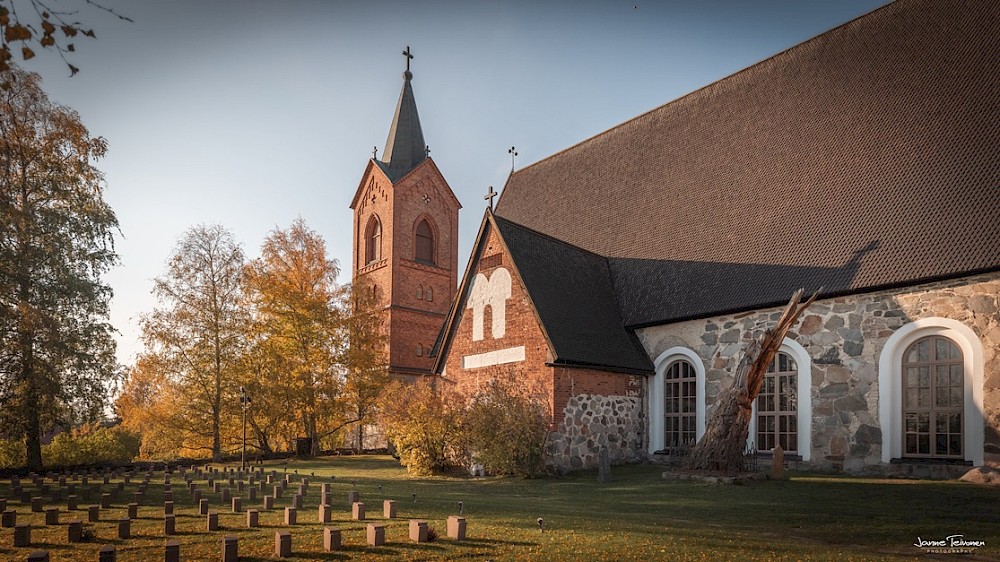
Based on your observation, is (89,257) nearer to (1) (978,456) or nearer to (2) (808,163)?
(2) (808,163)

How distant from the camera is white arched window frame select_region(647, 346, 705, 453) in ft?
60.6

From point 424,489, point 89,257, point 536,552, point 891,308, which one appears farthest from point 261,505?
point 89,257

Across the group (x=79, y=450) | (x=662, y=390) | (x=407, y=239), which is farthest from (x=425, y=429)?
(x=407, y=239)

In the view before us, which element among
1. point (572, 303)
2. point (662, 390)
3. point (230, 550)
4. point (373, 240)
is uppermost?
point (373, 240)

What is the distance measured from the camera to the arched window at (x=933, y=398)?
46.5ft

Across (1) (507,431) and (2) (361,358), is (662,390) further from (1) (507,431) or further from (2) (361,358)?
(2) (361,358)

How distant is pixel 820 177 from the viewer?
60.5 feet

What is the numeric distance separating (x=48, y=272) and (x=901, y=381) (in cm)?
2411

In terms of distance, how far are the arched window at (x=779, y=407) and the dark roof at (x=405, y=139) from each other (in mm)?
26775

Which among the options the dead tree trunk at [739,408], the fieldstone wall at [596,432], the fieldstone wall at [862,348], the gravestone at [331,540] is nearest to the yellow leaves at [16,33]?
the gravestone at [331,540]

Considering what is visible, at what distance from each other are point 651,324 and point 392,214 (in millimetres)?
21632

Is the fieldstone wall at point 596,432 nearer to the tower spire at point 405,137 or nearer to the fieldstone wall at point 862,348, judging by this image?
the fieldstone wall at point 862,348

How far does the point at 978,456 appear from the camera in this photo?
536 inches

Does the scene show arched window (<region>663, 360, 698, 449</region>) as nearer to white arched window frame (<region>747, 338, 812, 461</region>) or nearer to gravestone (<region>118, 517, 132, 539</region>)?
white arched window frame (<region>747, 338, 812, 461</region>)
